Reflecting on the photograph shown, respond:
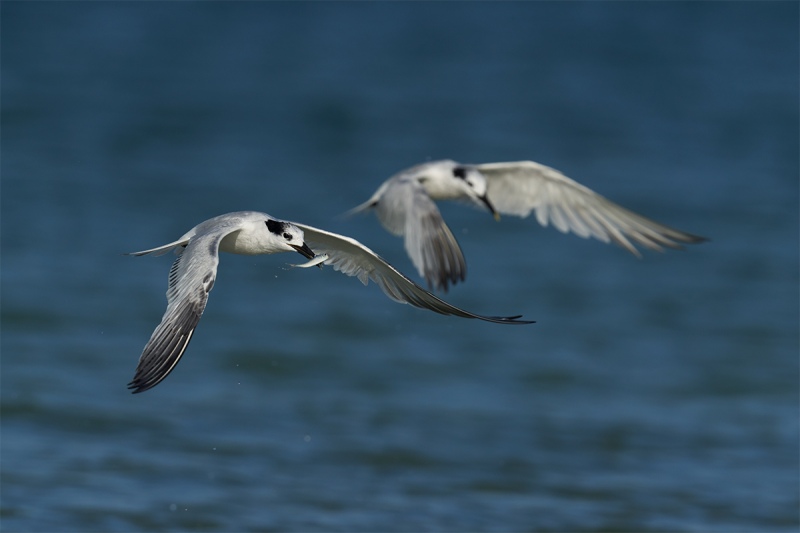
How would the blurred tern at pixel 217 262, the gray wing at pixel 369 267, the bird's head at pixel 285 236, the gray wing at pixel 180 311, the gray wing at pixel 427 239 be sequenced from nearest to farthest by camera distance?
the gray wing at pixel 180 311, the blurred tern at pixel 217 262, the bird's head at pixel 285 236, the gray wing at pixel 369 267, the gray wing at pixel 427 239

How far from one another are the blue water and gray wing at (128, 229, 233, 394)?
2822mm

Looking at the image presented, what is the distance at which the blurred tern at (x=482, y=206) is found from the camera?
8297 mm

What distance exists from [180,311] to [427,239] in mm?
3023

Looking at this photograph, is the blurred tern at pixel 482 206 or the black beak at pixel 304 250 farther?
the blurred tern at pixel 482 206

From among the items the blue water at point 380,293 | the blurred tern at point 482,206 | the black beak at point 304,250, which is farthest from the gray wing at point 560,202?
the black beak at point 304,250

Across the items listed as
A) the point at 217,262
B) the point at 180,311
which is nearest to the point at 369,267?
the point at 217,262

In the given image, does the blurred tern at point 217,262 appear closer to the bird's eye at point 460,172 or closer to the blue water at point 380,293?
the bird's eye at point 460,172

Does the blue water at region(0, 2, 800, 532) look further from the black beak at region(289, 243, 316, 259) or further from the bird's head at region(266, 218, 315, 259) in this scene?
the bird's head at region(266, 218, 315, 259)

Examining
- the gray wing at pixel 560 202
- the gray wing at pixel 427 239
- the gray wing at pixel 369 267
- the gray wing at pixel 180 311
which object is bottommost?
the gray wing at pixel 180 311

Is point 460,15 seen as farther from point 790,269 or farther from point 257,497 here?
point 257,497

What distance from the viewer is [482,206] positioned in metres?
9.05

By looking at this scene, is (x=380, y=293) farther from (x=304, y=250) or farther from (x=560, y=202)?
(x=304, y=250)

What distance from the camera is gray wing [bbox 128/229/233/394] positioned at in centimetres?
519

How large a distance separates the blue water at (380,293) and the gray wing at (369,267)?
7.68ft
